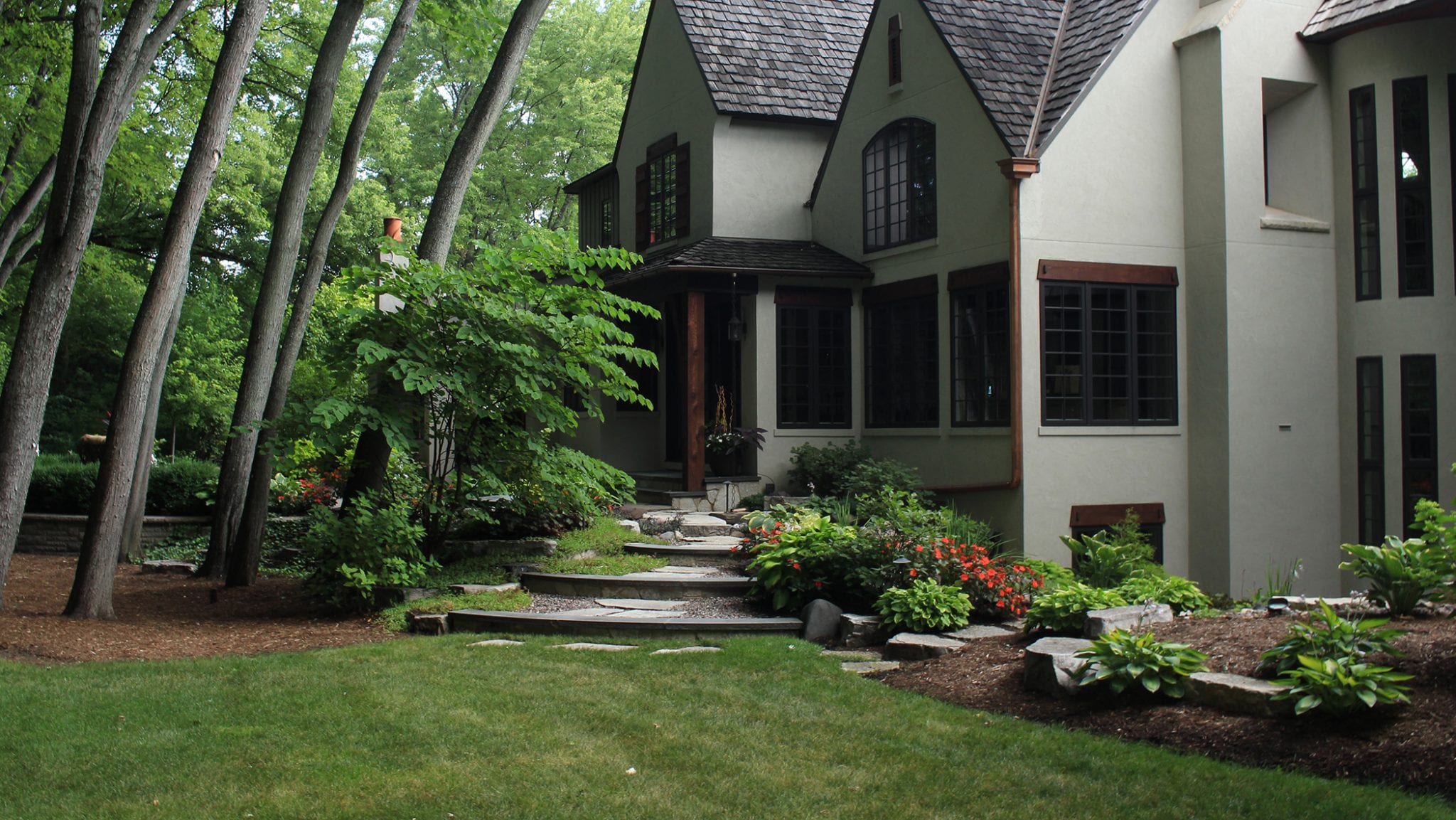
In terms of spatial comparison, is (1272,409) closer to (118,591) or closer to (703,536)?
(703,536)

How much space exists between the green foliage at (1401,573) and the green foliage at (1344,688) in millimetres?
1555

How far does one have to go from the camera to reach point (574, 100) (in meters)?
31.1

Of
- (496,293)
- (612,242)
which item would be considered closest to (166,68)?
(612,242)

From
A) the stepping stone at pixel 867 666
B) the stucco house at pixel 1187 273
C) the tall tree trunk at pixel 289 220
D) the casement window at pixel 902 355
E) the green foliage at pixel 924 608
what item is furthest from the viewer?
the casement window at pixel 902 355

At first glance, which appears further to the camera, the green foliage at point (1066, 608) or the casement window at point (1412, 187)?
the casement window at point (1412, 187)

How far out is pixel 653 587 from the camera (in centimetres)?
1031

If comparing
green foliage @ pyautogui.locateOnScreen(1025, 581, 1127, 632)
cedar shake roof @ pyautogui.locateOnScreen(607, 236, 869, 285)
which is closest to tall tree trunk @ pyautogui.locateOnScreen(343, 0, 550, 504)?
cedar shake roof @ pyautogui.locateOnScreen(607, 236, 869, 285)

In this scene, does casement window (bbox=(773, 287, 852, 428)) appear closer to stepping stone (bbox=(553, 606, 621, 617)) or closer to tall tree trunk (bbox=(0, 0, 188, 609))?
stepping stone (bbox=(553, 606, 621, 617))

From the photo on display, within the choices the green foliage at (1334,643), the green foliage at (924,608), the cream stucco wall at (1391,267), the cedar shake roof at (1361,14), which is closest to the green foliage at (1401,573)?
the green foliage at (1334,643)

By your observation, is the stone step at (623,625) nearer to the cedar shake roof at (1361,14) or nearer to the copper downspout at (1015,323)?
the copper downspout at (1015,323)

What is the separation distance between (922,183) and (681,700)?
9.28 meters

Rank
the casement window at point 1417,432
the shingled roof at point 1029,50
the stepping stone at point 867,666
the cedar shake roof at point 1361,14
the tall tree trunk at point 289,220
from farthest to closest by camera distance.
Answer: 1. the shingled roof at point 1029,50
2. the casement window at point 1417,432
3. the cedar shake roof at point 1361,14
4. the tall tree trunk at point 289,220
5. the stepping stone at point 867,666

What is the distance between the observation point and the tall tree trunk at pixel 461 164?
435 inches

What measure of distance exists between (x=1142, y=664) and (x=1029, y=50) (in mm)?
9738
